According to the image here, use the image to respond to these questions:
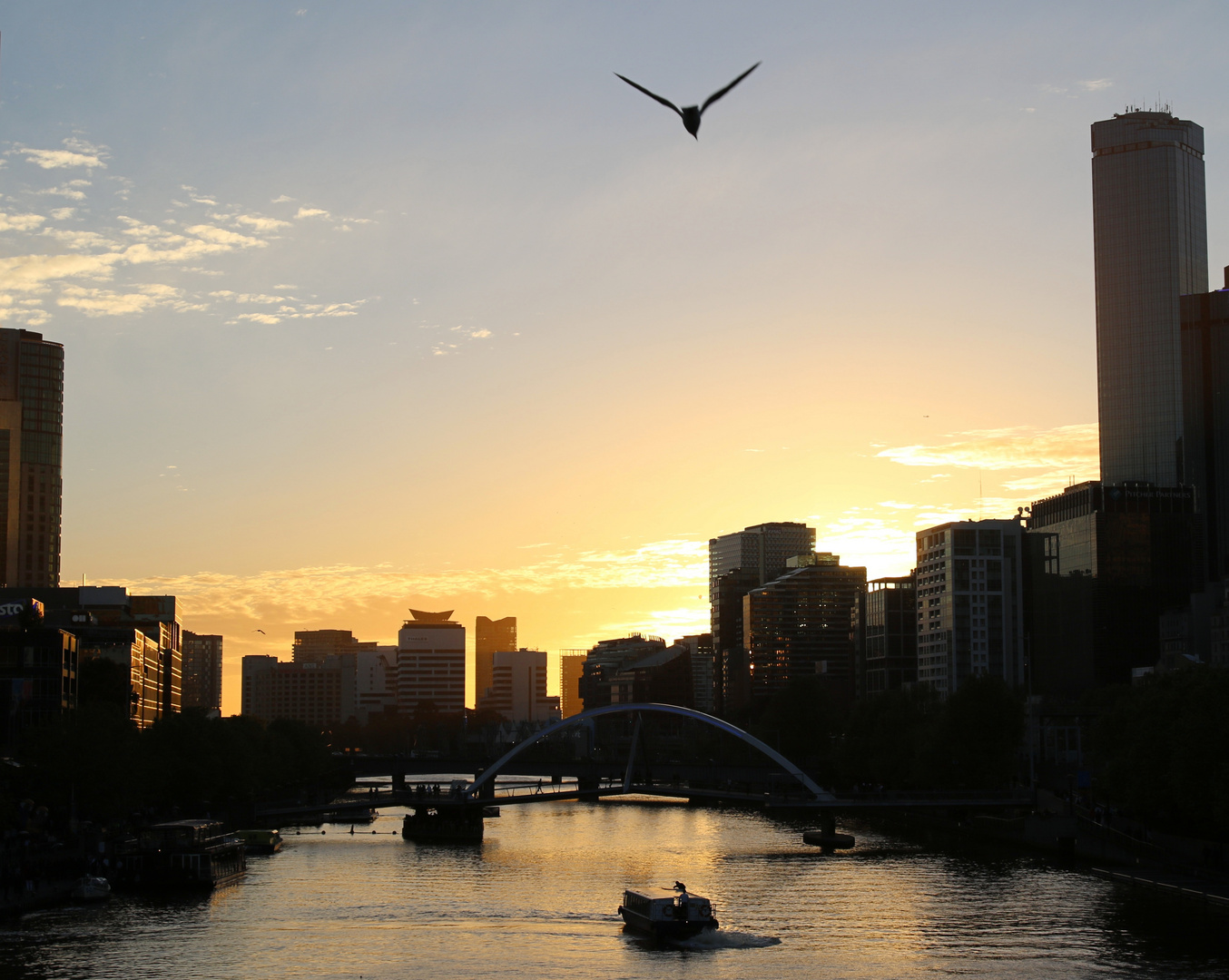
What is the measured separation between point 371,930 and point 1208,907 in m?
39.5

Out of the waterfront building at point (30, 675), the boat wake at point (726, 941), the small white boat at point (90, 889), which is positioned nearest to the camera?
the boat wake at point (726, 941)

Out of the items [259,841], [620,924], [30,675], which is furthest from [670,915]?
[30,675]

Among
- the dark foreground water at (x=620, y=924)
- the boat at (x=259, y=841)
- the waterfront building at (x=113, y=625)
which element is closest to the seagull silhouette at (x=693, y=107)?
the dark foreground water at (x=620, y=924)

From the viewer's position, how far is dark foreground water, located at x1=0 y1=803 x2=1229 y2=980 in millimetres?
62156

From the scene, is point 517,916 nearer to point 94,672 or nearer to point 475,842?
point 475,842

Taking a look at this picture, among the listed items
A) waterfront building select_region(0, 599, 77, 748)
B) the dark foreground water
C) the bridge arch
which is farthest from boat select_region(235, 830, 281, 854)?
the bridge arch

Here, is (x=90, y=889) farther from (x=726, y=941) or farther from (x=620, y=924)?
(x=726, y=941)

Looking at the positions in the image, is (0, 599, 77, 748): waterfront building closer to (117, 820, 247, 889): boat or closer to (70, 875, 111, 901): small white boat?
(117, 820, 247, 889): boat

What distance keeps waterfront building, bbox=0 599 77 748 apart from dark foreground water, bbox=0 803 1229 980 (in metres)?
26.3

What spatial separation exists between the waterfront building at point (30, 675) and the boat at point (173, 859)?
31.8 meters

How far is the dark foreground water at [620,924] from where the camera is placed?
62156 mm

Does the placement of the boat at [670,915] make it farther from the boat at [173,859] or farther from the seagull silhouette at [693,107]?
the seagull silhouette at [693,107]

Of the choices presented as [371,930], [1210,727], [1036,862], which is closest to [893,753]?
[1036,862]

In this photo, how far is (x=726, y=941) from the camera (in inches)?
2707
